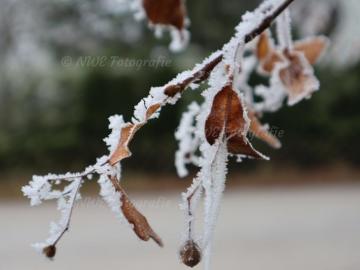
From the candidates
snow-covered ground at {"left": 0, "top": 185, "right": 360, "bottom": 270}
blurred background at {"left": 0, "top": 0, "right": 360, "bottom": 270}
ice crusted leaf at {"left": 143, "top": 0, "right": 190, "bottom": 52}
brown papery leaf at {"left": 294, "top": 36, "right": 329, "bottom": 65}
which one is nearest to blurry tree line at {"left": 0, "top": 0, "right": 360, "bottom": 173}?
blurred background at {"left": 0, "top": 0, "right": 360, "bottom": 270}

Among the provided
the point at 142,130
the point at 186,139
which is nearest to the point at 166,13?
the point at 186,139

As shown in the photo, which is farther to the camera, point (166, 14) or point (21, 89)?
point (21, 89)

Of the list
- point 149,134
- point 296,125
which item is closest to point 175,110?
point 149,134

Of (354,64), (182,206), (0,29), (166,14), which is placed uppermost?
(0,29)

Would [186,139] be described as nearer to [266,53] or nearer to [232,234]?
[266,53]

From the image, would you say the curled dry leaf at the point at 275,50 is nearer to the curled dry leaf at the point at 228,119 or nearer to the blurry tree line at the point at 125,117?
the curled dry leaf at the point at 228,119

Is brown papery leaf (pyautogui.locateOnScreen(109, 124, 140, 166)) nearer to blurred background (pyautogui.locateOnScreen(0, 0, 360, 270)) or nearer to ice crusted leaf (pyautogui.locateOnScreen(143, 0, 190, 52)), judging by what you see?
ice crusted leaf (pyautogui.locateOnScreen(143, 0, 190, 52))

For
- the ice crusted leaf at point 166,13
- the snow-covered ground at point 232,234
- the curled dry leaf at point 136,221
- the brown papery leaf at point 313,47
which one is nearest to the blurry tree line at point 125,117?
the snow-covered ground at point 232,234

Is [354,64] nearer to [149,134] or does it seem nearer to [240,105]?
[149,134]
